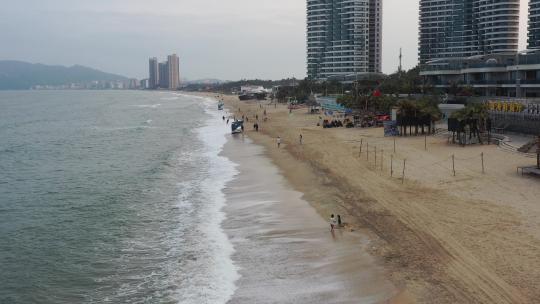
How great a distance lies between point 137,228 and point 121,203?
5.36 m

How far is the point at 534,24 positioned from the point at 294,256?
3883 inches

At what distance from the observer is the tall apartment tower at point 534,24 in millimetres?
100812

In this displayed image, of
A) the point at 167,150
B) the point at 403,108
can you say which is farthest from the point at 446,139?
the point at 167,150

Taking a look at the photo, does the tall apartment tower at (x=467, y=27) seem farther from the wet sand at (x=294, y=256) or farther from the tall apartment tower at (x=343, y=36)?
the wet sand at (x=294, y=256)

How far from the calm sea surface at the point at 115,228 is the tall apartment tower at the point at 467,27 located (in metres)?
81.8

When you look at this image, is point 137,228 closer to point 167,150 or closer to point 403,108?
point 167,150

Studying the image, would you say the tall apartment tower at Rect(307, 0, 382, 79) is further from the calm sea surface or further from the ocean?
the ocean

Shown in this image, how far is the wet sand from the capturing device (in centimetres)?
1603

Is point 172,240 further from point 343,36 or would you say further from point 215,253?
point 343,36

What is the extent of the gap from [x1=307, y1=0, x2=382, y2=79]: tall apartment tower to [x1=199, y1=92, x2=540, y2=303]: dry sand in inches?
4066

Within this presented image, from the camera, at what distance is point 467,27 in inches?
4820

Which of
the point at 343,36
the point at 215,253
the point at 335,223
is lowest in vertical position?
the point at 215,253

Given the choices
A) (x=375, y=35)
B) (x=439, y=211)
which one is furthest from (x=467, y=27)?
(x=439, y=211)

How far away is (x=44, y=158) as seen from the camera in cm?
4734
